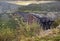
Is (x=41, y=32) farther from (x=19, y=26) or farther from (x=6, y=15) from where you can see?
(x=6, y=15)

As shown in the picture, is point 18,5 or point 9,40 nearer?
point 9,40

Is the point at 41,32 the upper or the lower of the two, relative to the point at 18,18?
lower

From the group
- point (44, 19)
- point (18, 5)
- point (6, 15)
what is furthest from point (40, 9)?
point (6, 15)

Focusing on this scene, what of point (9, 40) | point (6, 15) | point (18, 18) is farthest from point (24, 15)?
point (9, 40)

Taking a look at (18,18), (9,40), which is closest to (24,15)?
(18,18)

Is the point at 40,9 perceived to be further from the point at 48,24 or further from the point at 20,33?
the point at 20,33

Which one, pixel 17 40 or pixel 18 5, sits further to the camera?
pixel 18 5

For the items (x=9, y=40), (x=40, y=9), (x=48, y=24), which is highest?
(x=40, y=9)

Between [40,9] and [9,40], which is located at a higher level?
[40,9]
